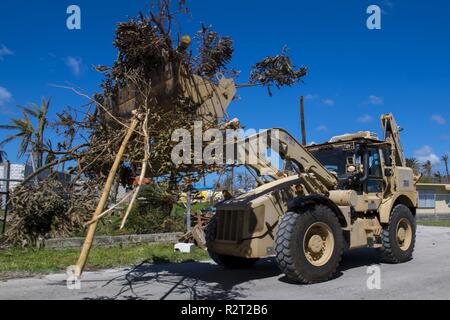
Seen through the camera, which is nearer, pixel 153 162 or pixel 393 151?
pixel 153 162

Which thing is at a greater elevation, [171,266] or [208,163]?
[208,163]

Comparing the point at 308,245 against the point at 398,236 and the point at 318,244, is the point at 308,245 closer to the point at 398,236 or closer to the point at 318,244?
the point at 318,244

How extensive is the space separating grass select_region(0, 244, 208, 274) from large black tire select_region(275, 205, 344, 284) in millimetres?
3901

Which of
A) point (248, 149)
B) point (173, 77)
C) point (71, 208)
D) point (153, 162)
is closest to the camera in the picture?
point (173, 77)

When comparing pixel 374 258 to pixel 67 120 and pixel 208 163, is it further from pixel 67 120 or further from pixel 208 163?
pixel 67 120

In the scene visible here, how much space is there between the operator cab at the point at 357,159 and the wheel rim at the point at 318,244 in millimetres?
1563

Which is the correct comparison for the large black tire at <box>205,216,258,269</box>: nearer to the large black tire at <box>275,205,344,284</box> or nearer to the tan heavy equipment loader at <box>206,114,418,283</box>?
the tan heavy equipment loader at <box>206,114,418,283</box>

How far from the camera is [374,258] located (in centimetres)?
1101

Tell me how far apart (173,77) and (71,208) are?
7036mm

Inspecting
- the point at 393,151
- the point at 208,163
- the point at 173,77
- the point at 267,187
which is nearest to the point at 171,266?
the point at 267,187

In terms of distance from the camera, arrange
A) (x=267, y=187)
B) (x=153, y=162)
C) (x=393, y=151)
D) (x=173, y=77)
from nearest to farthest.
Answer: (x=173, y=77)
(x=153, y=162)
(x=267, y=187)
(x=393, y=151)

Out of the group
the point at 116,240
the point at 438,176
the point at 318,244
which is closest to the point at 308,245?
the point at 318,244

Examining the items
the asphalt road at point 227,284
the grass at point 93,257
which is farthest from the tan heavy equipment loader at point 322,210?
the grass at point 93,257
